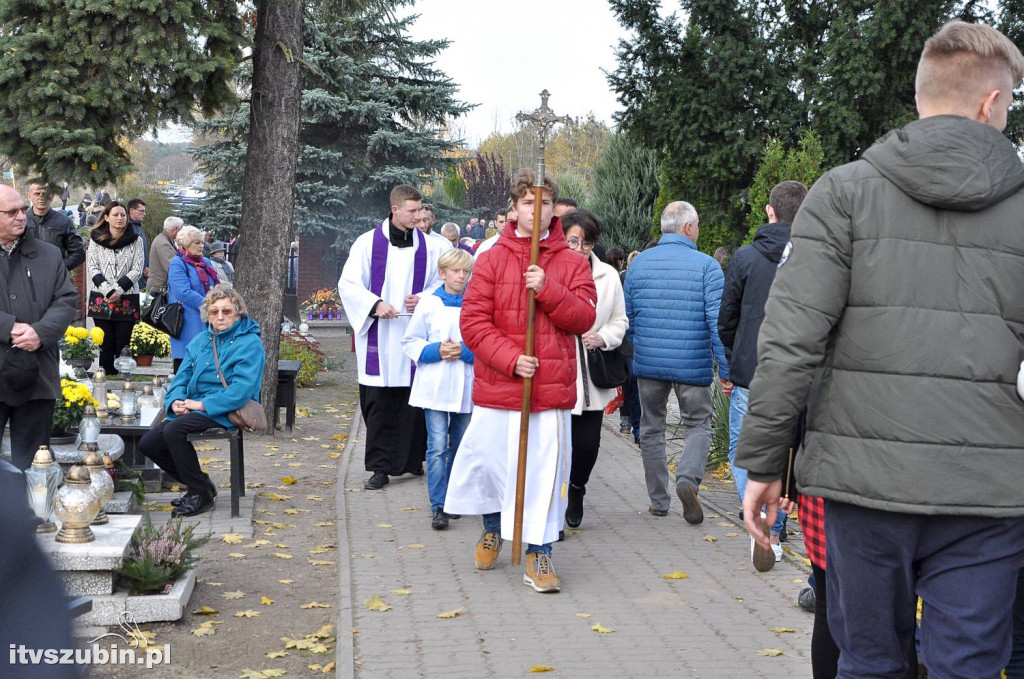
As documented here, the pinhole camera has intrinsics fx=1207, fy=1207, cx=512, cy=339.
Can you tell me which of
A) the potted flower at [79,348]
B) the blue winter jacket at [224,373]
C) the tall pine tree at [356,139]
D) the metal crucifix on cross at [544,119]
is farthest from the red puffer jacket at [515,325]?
the tall pine tree at [356,139]

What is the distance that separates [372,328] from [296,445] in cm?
255

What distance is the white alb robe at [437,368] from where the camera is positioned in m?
8.00

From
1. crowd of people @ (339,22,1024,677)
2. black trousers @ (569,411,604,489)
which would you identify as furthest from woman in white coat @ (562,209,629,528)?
crowd of people @ (339,22,1024,677)

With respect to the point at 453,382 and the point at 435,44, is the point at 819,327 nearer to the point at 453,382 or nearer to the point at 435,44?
the point at 453,382

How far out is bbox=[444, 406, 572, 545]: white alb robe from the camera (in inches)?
250

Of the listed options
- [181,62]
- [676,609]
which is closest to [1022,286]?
[676,609]

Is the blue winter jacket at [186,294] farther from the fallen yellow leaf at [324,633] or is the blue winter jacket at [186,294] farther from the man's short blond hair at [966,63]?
the man's short blond hair at [966,63]

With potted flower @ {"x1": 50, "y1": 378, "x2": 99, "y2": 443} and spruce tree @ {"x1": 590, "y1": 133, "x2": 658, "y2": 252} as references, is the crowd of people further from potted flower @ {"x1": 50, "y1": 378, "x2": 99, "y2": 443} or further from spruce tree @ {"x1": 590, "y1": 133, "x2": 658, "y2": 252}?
spruce tree @ {"x1": 590, "y1": 133, "x2": 658, "y2": 252}

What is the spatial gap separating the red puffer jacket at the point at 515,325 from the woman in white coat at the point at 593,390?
1.21 metres

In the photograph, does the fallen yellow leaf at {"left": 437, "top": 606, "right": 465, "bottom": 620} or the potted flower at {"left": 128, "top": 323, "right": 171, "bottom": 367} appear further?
the potted flower at {"left": 128, "top": 323, "right": 171, "bottom": 367}

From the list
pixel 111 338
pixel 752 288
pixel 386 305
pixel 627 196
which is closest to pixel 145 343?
pixel 111 338

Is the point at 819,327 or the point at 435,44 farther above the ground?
the point at 435,44

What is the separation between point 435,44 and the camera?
29.1 metres

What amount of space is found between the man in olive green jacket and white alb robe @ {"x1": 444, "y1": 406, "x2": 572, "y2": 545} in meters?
3.27
